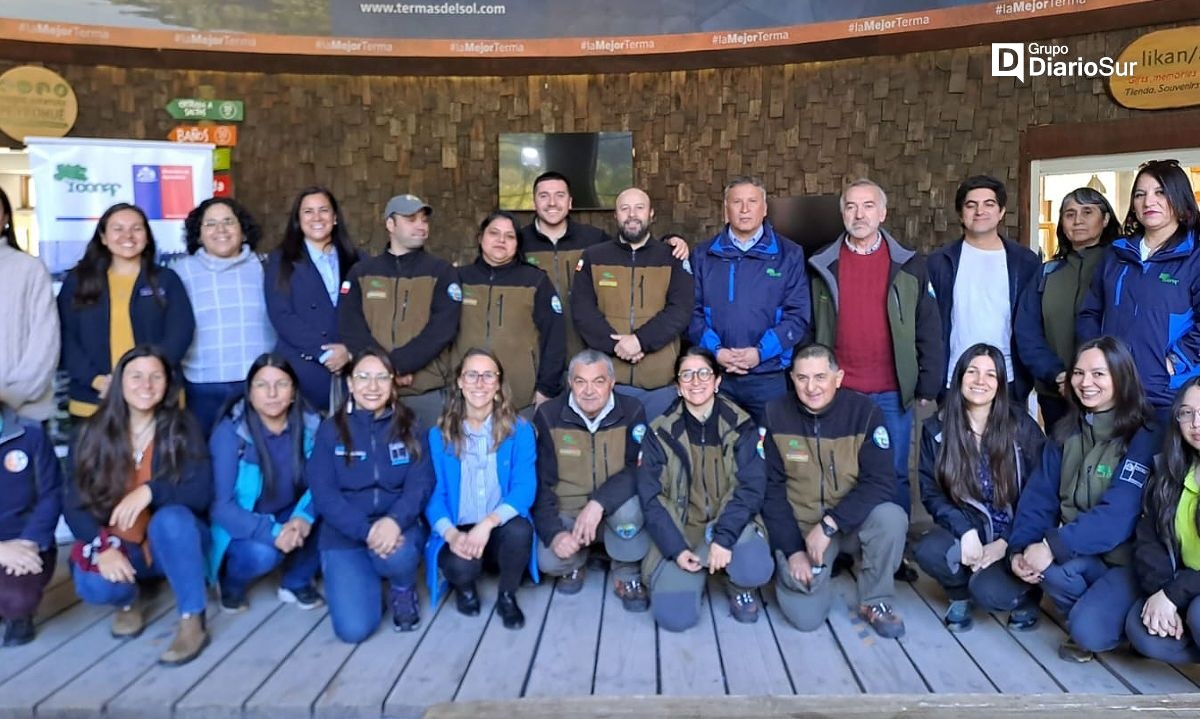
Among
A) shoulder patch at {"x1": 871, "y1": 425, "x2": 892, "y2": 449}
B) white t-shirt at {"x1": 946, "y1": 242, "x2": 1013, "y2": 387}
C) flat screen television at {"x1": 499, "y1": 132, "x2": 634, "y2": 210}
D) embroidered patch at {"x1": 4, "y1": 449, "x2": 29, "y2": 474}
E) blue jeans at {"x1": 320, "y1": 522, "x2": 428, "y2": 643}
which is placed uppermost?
flat screen television at {"x1": 499, "y1": 132, "x2": 634, "y2": 210}

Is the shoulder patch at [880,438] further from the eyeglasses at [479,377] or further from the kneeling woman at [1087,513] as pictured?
the eyeglasses at [479,377]

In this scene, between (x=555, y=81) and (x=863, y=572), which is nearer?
(x=863, y=572)

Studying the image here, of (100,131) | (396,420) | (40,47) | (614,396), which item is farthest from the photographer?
(100,131)

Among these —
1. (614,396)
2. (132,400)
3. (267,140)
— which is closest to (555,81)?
(267,140)

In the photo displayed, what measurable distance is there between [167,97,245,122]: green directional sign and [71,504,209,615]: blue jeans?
4.73 m

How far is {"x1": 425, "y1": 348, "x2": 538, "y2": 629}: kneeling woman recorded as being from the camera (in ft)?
10.4

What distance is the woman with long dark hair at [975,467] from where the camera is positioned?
3.03m

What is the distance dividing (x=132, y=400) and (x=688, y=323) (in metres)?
2.03

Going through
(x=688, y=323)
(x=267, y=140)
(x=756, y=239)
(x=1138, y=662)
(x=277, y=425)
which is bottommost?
(x=1138, y=662)

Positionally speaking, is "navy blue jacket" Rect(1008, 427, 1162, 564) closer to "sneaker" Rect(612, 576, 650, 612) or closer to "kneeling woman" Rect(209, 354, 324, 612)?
"sneaker" Rect(612, 576, 650, 612)

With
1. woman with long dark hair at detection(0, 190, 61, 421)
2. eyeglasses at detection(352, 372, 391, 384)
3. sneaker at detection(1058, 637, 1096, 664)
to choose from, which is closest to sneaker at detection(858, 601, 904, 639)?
sneaker at detection(1058, 637, 1096, 664)

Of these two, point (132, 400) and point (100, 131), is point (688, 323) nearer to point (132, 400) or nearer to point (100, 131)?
point (132, 400)

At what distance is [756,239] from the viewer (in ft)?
12.1

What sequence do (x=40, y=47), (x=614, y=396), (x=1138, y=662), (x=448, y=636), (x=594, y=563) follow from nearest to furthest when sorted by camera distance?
(x=1138, y=662)
(x=448, y=636)
(x=614, y=396)
(x=594, y=563)
(x=40, y=47)
